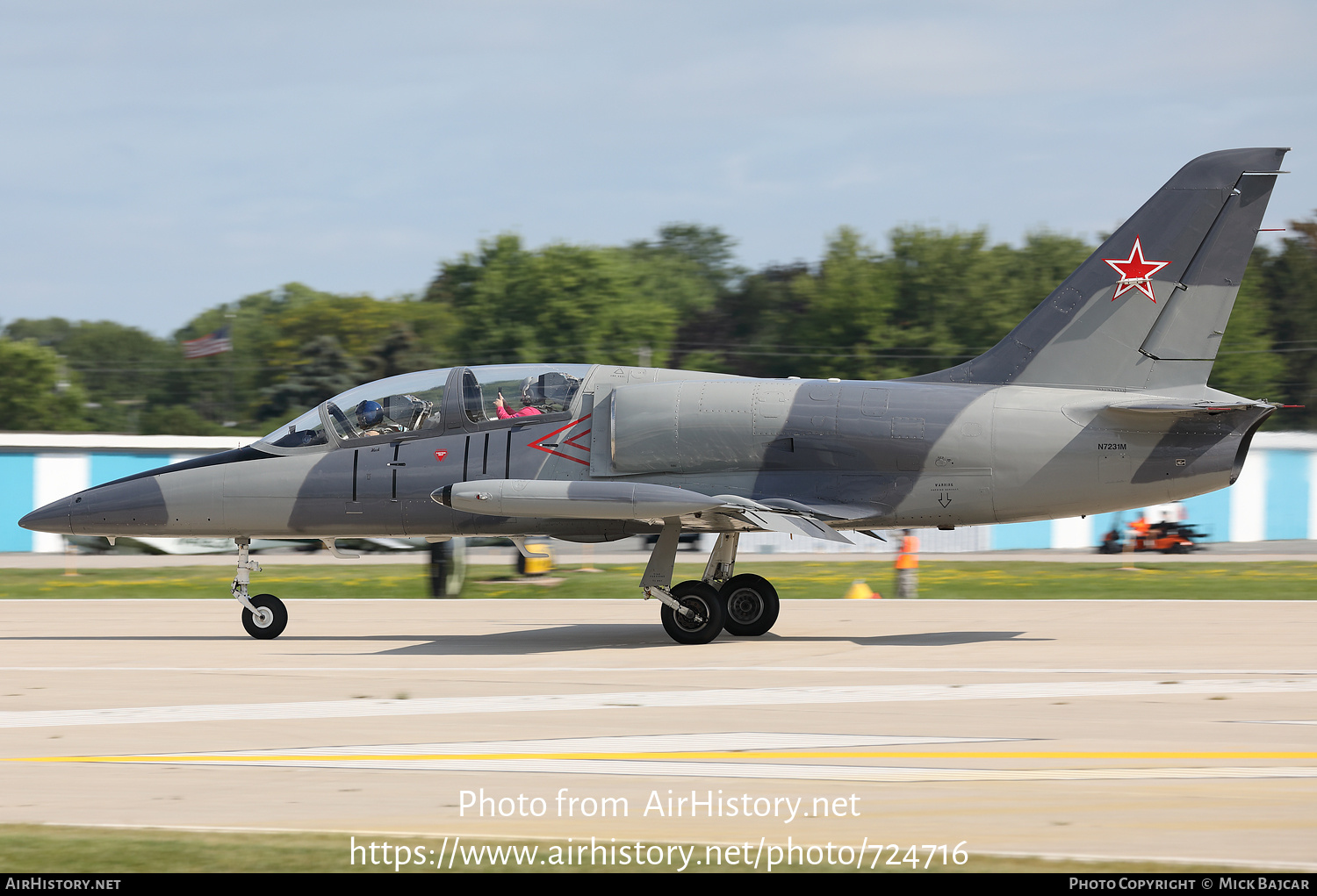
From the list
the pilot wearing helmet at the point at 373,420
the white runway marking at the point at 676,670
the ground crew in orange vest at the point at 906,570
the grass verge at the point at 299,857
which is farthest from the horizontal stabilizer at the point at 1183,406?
the grass verge at the point at 299,857

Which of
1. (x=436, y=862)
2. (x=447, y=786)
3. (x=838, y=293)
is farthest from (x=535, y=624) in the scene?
(x=838, y=293)

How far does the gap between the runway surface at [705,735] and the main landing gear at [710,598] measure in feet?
1.55

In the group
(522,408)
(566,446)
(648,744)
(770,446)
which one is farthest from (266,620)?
(648,744)

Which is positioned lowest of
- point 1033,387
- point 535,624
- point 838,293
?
point 535,624

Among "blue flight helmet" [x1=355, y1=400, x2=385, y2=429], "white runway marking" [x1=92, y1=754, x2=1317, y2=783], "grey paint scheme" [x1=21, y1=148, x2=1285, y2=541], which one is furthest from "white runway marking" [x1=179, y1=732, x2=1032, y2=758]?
"blue flight helmet" [x1=355, y1=400, x2=385, y2=429]

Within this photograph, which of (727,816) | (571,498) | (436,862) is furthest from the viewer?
(571,498)

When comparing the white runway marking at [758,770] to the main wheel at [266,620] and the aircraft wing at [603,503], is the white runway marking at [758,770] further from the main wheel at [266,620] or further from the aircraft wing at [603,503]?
the main wheel at [266,620]

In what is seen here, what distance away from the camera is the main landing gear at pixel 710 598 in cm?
1431

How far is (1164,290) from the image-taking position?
46.0 ft

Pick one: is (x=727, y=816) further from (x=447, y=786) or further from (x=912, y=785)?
(x=447, y=786)

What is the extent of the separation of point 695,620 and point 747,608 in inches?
40.4

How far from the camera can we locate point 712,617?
1448 cm

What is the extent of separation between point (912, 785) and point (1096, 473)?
750cm

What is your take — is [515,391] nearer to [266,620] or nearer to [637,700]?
[266,620]
